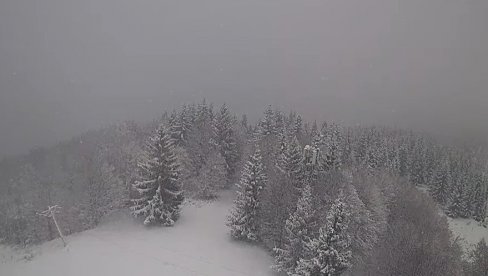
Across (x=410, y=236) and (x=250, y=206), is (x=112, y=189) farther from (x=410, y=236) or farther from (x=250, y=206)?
(x=410, y=236)

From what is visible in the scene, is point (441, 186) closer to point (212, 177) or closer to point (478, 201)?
point (478, 201)

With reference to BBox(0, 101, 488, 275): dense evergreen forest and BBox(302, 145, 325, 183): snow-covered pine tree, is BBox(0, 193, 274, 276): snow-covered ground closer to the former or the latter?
BBox(0, 101, 488, 275): dense evergreen forest

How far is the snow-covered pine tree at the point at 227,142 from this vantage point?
6056 cm

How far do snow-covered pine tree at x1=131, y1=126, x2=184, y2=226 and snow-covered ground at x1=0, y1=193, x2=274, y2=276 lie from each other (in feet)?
5.20

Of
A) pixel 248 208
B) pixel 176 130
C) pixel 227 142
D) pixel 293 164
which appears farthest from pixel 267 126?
pixel 248 208

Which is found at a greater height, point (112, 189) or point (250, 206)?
point (250, 206)

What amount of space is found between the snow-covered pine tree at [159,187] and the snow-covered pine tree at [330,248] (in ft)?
67.7

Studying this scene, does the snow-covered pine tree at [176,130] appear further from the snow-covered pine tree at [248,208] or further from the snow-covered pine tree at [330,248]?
the snow-covered pine tree at [330,248]

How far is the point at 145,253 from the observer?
122ft

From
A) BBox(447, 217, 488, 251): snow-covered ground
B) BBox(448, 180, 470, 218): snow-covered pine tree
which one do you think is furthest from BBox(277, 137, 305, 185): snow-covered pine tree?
BBox(448, 180, 470, 218): snow-covered pine tree

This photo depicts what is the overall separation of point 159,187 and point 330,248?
23225 millimetres

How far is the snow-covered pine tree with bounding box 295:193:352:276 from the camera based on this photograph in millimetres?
28703

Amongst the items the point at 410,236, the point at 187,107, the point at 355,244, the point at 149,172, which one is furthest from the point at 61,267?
the point at 187,107

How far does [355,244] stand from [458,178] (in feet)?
189
